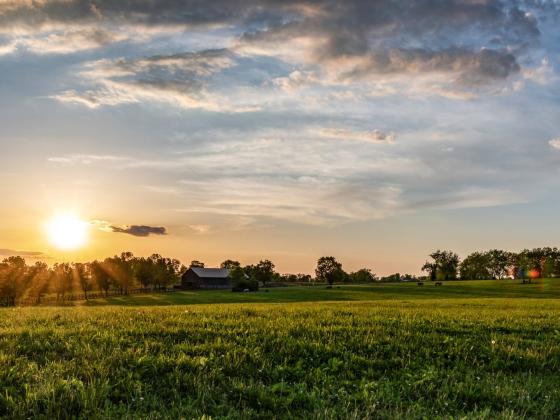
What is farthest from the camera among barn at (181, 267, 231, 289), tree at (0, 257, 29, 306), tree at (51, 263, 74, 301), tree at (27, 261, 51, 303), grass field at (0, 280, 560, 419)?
barn at (181, 267, 231, 289)

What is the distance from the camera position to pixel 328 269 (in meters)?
182

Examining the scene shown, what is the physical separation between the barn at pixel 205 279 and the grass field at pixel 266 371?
477 feet

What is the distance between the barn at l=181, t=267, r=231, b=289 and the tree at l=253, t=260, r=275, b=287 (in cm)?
1632

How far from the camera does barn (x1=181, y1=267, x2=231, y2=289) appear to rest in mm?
156500

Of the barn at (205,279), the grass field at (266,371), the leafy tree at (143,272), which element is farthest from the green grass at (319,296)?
the grass field at (266,371)

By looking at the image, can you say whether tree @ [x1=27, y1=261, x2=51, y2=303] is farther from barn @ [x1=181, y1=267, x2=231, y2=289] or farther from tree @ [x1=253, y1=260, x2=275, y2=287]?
tree @ [x1=253, y1=260, x2=275, y2=287]

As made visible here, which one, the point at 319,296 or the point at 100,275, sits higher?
the point at 100,275

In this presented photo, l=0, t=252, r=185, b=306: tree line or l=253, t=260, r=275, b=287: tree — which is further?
l=253, t=260, r=275, b=287: tree

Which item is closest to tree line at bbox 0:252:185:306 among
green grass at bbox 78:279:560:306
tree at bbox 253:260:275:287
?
green grass at bbox 78:279:560:306

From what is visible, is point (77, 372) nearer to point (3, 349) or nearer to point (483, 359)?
point (3, 349)

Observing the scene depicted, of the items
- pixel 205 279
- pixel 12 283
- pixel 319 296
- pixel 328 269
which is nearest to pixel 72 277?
pixel 12 283

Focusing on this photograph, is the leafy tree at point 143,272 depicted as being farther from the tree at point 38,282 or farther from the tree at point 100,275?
the tree at point 38,282

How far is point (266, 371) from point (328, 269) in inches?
6910

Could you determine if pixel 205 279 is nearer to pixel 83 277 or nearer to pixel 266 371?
pixel 83 277
